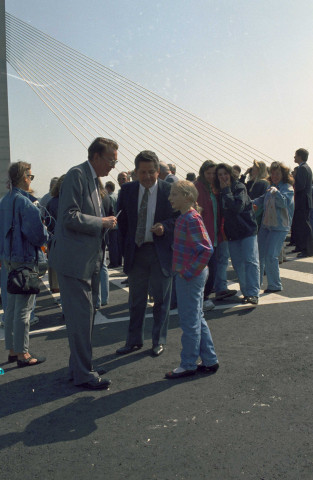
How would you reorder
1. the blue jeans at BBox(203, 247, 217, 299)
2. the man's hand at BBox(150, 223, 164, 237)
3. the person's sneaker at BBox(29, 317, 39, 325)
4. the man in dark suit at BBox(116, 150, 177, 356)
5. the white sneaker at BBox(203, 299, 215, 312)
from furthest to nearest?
1. the blue jeans at BBox(203, 247, 217, 299)
2. the white sneaker at BBox(203, 299, 215, 312)
3. the person's sneaker at BBox(29, 317, 39, 325)
4. the man in dark suit at BBox(116, 150, 177, 356)
5. the man's hand at BBox(150, 223, 164, 237)

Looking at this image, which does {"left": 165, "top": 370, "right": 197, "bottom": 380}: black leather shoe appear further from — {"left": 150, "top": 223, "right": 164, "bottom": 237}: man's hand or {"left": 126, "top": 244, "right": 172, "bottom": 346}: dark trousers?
{"left": 150, "top": 223, "right": 164, "bottom": 237}: man's hand

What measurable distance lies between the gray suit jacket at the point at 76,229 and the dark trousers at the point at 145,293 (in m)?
0.94

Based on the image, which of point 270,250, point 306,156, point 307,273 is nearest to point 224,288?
point 270,250

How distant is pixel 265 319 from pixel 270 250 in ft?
5.84

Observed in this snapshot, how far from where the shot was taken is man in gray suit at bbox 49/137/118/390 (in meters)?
3.59

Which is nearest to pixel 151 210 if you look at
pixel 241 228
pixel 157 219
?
pixel 157 219

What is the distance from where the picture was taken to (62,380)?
3.88m

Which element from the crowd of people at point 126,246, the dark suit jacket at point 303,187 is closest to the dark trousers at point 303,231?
the dark suit jacket at point 303,187

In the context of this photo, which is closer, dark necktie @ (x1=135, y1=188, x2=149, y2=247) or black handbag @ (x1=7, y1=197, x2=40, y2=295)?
black handbag @ (x1=7, y1=197, x2=40, y2=295)

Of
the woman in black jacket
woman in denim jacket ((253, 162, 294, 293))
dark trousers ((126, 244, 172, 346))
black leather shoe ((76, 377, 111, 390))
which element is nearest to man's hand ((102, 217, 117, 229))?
dark trousers ((126, 244, 172, 346))

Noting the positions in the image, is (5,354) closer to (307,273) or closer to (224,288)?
(224,288)

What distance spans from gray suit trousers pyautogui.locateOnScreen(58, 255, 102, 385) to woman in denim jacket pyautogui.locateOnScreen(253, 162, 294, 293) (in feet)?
12.7

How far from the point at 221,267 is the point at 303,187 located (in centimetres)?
520

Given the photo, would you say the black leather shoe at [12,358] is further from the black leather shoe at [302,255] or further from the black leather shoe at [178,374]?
the black leather shoe at [302,255]
